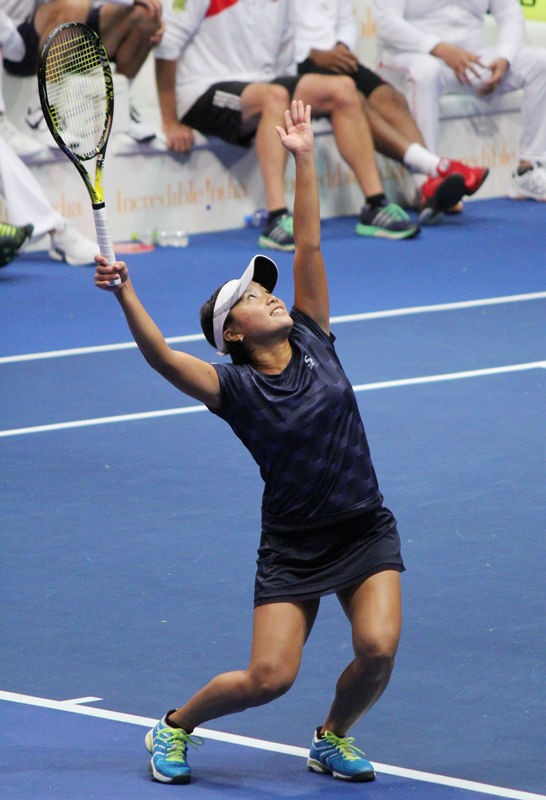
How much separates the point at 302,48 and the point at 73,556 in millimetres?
7256

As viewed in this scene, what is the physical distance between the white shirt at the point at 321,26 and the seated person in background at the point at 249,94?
181 mm

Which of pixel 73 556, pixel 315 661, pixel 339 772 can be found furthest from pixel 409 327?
pixel 339 772

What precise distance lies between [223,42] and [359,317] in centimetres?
335

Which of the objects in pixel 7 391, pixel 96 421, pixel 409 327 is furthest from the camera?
pixel 409 327

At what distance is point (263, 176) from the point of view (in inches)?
456

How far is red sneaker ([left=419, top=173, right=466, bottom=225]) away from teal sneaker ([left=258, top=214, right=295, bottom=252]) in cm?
120

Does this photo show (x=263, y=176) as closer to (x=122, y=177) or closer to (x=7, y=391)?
(x=122, y=177)

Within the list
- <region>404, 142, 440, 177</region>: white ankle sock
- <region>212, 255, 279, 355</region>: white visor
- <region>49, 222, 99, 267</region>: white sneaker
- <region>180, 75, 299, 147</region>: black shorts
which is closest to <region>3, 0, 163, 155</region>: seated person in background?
<region>180, 75, 299, 147</region>: black shorts

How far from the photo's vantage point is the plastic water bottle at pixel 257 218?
12398mm

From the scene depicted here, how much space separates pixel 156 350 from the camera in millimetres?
3842

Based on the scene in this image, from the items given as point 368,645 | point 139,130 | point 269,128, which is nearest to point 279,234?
point 269,128

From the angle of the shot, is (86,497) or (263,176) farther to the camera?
(263,176)

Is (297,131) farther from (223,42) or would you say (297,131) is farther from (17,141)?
(223,42)

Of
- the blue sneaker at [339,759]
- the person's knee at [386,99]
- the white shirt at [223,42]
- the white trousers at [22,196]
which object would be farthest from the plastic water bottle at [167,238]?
the blue sneaker at [339,759]
